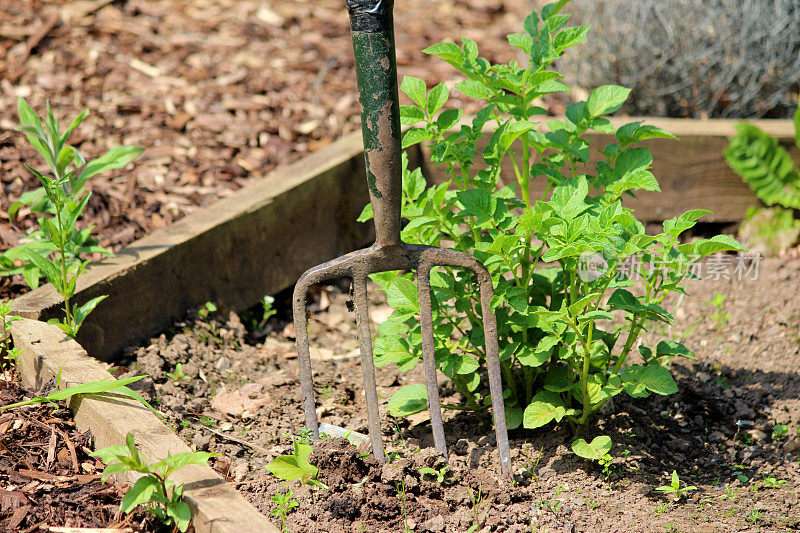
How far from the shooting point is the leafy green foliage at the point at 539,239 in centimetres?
172

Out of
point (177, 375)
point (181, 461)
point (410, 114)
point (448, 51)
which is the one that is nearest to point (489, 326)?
point (410, 114)

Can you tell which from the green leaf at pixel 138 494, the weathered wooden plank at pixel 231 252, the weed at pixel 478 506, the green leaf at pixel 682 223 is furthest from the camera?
the weathered wooden plank at pixel 231 252

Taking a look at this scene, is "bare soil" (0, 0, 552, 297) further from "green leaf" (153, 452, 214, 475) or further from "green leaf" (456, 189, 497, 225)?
"green leaf" (456, 189, 497, 225)

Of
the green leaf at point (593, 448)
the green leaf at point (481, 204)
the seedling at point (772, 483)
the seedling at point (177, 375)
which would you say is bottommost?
the seedling at point (772, 483)

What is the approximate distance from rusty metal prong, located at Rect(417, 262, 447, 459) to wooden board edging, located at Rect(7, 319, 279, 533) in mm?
542

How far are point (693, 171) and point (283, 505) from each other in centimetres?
228

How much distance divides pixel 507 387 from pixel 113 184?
1.73 metres

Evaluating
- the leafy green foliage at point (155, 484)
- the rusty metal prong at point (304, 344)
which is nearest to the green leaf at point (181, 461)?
the leafy green foliage at point (155, 484)

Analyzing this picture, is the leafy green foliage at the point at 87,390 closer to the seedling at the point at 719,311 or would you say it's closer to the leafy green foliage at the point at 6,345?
the leafy green foliage at the point at 6,345

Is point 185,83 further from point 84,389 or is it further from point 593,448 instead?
point 593,448

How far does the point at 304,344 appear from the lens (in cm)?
195

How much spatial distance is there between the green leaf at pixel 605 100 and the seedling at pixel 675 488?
36.1 inches

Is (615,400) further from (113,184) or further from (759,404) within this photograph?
(113,184)

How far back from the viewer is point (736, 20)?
11.1ft
